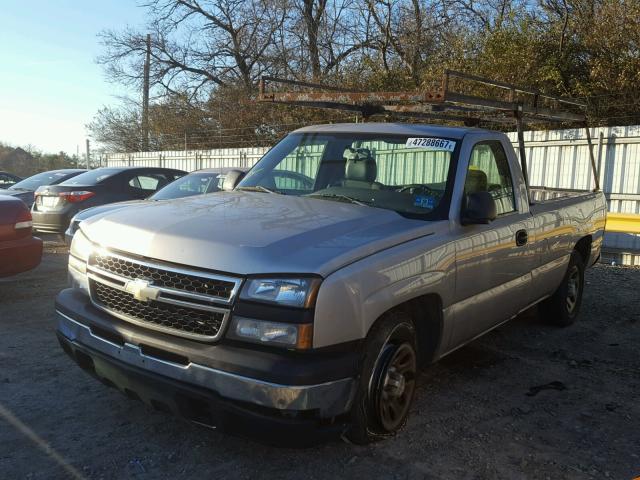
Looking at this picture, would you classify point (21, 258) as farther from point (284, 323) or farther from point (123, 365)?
point (284, 323)

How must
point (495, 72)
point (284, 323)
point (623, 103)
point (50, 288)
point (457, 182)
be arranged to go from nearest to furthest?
1. point (284, 323)
2. point (457, 182)
3. point (50, 288)
4. point (623, 103)
5. point (495, 72)

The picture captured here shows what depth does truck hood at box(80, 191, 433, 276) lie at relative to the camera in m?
2.67

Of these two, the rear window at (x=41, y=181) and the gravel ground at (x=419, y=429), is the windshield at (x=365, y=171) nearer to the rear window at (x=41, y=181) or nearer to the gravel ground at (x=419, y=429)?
the gravel ground at (x=419, y=429)

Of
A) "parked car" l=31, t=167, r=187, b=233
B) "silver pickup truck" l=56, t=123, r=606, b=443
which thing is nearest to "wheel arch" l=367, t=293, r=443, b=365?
"silver pickup truck" l=56, t=123, r=606, b=443

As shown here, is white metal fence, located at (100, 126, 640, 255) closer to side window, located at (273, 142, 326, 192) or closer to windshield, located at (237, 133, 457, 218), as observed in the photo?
windshield, located at (237, 133, 457, 218)

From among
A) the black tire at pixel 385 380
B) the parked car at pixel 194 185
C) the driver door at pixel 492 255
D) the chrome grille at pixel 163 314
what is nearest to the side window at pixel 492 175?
the driver door at pixel 492 255

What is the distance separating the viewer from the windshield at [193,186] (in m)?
8.39

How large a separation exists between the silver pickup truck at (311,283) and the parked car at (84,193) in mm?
6121

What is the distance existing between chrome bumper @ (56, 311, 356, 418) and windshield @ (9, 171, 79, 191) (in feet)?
34.4

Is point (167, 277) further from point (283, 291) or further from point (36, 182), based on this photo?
point (36, 182)

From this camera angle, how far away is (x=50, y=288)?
6.94m

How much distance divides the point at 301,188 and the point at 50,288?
4.35 m

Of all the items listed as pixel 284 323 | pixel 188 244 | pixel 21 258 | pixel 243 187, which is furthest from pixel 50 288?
pixel 284 323

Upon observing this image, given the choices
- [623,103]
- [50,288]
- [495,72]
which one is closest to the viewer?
[50,288]
